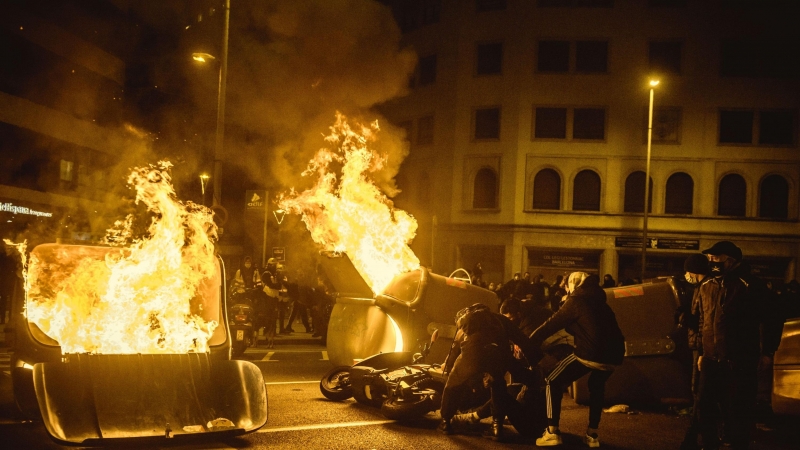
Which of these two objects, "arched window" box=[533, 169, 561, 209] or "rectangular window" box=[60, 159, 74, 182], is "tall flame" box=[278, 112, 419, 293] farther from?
"rectangular window" box=[60, 159, 74, 182]

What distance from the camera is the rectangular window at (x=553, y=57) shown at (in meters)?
31.3

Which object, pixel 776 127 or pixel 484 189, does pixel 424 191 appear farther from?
pixel 776 127

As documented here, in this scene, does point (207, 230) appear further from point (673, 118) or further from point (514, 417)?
point (673, 118)

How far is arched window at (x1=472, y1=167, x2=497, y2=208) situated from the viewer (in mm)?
31609

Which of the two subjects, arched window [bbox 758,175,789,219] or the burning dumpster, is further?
arched window [bbox 758,175,789,219]

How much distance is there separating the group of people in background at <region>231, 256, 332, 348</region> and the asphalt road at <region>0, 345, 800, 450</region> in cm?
568

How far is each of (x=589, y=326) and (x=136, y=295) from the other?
168 inches

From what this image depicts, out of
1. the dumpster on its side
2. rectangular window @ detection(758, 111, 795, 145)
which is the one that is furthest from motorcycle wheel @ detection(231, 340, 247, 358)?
rectangular window @ detection(758, 111, 795, 145)

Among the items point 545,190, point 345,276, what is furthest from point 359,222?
point 545,190

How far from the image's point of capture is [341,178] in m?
12.5

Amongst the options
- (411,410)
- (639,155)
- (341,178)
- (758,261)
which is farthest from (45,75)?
(758,261)

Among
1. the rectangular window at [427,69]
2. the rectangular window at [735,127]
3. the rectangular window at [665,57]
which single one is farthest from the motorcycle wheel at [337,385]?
the rectangular window at [735,127]

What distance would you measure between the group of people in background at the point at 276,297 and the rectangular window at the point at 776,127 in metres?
22.6

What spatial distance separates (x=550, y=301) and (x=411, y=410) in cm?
1098
